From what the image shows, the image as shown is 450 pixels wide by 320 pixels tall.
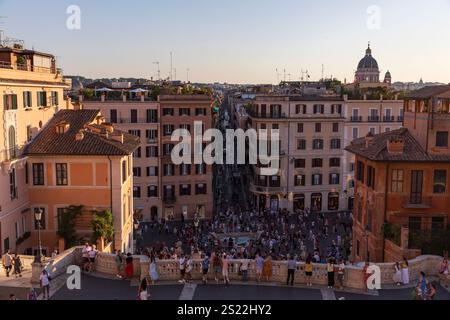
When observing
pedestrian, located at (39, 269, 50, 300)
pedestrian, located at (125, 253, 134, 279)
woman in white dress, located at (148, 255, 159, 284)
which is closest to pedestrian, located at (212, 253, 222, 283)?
woman in white dress, located at (148, 255, 159, 284)

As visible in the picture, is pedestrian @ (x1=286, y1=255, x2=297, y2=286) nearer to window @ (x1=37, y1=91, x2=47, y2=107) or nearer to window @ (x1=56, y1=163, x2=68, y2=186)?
window @ (x1=56, y1=163, x2=68, y2=186)

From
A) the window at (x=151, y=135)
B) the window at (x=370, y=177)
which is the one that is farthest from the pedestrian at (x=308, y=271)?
Result: the window at (x=151, y=135)

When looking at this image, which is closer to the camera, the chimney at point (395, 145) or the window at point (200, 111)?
the chimney at point (395, 145)

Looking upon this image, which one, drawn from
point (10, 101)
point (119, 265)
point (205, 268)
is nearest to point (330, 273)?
point (205, 268)

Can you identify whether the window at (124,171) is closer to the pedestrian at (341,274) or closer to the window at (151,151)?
the pedestrian at (341,274)

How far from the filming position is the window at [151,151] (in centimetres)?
6206

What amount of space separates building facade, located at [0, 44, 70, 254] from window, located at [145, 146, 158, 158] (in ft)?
78.5

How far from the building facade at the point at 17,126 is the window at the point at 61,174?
6.10 ft

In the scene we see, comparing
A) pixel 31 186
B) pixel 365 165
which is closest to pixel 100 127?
pixel 31 186

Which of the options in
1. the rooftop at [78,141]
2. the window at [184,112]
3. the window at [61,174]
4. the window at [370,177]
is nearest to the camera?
the rooftop at [78,141]

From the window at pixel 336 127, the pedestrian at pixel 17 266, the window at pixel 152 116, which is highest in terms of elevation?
the window at pixel 152 116

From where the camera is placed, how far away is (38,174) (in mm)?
33562

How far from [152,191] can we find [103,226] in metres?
30.7

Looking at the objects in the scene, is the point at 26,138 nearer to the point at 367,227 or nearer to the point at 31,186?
the point at 31,186
